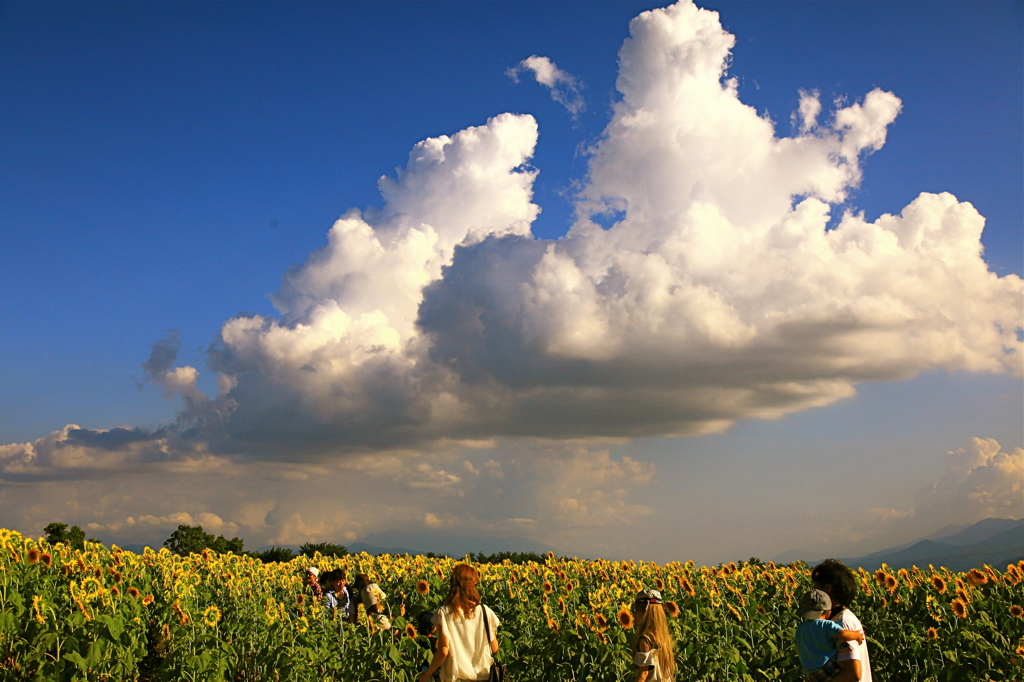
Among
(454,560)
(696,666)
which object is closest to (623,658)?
(696,666)

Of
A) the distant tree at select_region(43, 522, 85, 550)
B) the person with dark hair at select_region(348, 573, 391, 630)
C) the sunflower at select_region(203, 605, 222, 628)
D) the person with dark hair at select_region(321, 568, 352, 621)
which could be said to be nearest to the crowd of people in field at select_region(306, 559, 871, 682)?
the person with dark hair at select_region(348, 573, 391, 630)

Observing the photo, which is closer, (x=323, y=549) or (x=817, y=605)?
(x=817, y=605)

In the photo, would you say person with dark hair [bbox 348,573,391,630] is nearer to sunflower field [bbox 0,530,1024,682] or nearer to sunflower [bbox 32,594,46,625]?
sunflower field [bbox 0,530,1024,682]

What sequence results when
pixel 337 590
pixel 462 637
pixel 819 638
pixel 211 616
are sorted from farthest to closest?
pixel 337 590, pixel 211 616, pixel 462 637, pixel 819 638

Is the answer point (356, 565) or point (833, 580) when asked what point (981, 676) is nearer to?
point (833, 580)

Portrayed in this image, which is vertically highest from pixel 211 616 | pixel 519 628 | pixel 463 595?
pixel 463 595

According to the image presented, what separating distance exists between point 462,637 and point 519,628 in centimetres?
486

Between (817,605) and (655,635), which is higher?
(817,605)

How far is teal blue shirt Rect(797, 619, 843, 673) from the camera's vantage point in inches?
236

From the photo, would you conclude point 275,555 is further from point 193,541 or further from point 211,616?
point 211,616

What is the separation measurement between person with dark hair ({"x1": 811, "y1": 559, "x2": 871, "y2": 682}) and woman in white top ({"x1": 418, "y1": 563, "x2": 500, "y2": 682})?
10.1ft

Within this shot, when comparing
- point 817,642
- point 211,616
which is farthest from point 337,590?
point 817,642

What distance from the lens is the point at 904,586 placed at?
13.0m

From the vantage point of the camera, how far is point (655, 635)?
7.59m
